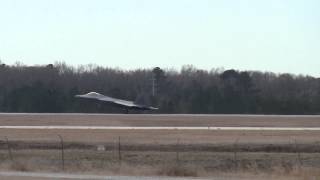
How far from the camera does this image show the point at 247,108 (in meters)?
117

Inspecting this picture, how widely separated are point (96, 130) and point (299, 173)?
1272 inches

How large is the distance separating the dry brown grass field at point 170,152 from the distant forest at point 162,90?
173 ft

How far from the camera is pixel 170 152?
38812mm

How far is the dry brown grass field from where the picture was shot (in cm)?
2839

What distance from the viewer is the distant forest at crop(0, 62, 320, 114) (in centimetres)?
11462

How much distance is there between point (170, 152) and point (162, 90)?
98.9m

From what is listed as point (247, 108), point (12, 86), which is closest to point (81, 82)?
point (12, 86)

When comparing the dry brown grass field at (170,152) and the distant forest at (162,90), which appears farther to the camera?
the distant forest at (162,90)

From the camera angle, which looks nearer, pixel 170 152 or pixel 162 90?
pixel 170 152

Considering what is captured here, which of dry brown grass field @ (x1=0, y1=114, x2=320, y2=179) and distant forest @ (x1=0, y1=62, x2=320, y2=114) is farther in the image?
distant forest @ (x1=0, y1=62, x2=320, y2=114)

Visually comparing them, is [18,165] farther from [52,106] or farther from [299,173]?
[52,106]

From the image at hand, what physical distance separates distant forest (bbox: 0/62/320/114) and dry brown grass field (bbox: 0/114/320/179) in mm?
52664

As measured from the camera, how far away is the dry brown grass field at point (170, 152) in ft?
93.1

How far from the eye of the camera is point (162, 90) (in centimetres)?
13762
